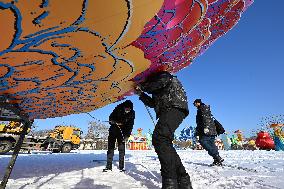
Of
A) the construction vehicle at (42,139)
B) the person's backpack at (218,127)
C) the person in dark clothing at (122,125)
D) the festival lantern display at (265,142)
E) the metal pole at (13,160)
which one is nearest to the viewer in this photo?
the metal pole at (13,160)

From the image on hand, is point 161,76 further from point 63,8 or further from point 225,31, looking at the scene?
point 63,8

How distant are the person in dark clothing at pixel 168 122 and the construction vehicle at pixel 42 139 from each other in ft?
28.9

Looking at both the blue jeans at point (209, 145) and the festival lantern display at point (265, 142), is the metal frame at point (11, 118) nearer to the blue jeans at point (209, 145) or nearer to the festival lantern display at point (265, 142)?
the blue jeans at point (209, 145)

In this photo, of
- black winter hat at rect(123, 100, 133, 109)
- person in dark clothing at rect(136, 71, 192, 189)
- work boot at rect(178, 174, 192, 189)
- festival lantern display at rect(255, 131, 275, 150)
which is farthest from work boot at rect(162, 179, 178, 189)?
festival lantern display at rect(255, 131, 275, 150)

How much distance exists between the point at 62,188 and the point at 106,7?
101 inches

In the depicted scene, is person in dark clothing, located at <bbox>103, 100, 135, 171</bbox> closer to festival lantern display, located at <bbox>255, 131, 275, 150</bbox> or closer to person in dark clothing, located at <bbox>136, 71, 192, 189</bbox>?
person in dark clothing, located at <bbox>136, 71, 192, 189</bbox>

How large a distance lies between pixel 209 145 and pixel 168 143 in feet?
12.8

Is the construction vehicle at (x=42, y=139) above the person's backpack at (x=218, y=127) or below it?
above

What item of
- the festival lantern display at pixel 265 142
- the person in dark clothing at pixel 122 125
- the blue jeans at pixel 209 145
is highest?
the festival lantern display at pixel 265 142

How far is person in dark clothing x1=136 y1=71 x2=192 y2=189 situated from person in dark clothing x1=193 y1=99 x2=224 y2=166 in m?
3.58

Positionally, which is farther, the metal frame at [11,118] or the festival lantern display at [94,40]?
the metal frame at [11,118]

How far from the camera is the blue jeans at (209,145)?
639cm

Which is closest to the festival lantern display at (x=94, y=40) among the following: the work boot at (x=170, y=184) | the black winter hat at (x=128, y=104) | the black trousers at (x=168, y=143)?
the black trousers at (x=168, y=143)

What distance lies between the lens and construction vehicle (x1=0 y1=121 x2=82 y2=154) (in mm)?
11884
